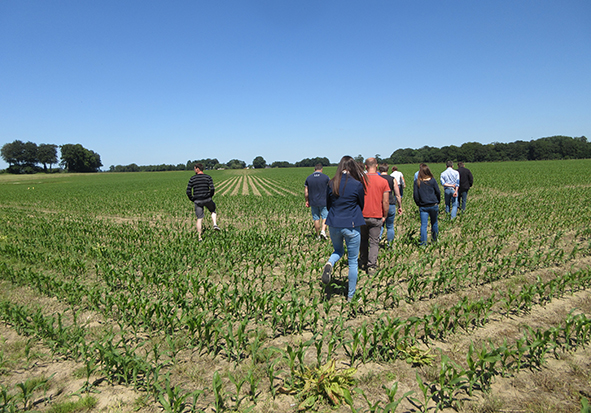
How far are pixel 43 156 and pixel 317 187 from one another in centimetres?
13507

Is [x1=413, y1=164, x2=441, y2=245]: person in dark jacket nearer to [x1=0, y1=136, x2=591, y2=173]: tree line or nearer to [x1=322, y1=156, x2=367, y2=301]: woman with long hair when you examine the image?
[x1=322, y1=156, x2=367, y2=301]: woman with long hair

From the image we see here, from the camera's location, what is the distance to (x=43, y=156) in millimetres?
106125

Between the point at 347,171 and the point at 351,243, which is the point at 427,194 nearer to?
the point at 347,171

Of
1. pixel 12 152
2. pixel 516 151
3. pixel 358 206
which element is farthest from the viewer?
pixel 516 151

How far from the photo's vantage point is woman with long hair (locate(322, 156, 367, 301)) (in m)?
4.21

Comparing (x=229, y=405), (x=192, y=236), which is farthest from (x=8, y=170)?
(x=229, y=405)

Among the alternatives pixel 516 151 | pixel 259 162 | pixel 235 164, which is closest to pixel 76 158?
pixel 235 164

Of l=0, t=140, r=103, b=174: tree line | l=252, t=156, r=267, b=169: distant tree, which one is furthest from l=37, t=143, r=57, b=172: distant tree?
l=252, t=156, r=267, b=169: distant tree

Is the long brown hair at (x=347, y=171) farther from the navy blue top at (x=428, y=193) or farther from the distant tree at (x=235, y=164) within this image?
the distant tree at (x=235, y=164)

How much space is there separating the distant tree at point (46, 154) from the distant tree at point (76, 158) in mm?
5515

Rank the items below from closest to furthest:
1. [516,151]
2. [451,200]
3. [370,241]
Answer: [370,241], [451,200], [516,151]

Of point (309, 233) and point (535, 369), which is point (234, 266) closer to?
point (309, 233)

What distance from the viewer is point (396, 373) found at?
3.02m

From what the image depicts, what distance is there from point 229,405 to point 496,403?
2.34m
